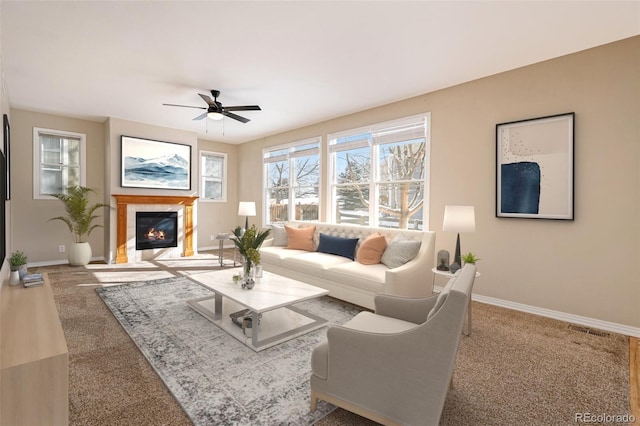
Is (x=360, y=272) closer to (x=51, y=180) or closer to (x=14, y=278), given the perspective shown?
(x=14, y=278)

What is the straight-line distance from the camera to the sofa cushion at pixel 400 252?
358cm

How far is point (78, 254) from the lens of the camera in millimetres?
5480

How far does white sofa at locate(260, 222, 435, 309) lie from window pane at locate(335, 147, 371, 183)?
1053 millimetres

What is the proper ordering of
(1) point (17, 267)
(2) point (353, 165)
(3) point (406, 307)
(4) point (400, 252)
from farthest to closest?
(2) point (353, 165), (4) point (400, 252), (1) point (17, 267), (3) point (406, 307)

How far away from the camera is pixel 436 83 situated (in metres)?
3.99

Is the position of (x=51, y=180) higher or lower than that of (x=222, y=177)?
lower

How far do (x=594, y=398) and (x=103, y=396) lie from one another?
315cm

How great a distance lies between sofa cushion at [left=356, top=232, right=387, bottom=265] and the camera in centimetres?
381

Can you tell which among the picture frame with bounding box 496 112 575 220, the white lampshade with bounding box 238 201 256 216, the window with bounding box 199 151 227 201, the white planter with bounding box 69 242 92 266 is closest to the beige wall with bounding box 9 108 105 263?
the white planter with bounding box 69 242 92 266

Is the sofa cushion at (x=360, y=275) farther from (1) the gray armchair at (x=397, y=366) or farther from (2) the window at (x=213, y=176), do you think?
(2) the window at (x=213, y=176)

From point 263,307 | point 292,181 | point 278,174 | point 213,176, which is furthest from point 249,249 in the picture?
point 213,176

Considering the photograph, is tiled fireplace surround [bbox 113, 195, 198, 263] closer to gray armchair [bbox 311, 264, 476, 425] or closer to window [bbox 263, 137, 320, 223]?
window [bbox 263, 137, 320, 223]

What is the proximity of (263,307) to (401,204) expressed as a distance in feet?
9.69

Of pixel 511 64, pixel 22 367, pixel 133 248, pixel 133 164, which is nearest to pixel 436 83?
pixel 511 64
